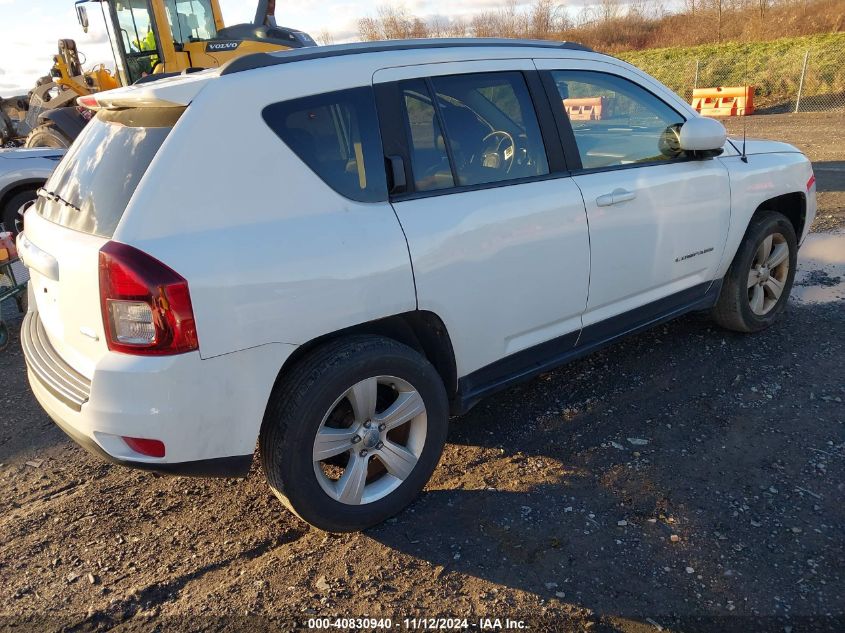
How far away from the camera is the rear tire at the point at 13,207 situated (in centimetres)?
752

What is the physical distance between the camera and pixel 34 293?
9.95ft

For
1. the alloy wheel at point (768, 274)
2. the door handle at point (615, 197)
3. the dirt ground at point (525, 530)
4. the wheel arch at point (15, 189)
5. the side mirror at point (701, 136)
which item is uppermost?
the side mirror at point (701, 136)

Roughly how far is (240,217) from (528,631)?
1.81 metres

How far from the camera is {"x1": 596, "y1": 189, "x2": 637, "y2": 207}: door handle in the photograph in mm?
3336

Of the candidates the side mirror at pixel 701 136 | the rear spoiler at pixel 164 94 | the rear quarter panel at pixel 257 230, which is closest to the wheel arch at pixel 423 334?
the rear quarter panel at pixel 257 230

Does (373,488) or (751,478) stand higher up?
(373,488)

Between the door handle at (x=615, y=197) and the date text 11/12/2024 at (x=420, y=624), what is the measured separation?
6.60 ft

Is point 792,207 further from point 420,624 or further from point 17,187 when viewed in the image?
point 17,187

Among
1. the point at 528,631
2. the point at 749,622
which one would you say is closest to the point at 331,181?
the point at 528,631

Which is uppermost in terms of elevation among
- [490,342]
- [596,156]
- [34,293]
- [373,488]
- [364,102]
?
[364,102]

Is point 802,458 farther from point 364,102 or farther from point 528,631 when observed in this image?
point 364,102

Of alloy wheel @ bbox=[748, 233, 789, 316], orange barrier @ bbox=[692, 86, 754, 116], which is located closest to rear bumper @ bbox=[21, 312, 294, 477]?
alloy wheel @ bbox=[748, 233, 789, 316]

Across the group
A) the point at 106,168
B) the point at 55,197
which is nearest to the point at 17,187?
the point at 55,197

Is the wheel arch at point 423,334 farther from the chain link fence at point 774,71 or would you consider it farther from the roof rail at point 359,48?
the chain link fence at point 774,71
